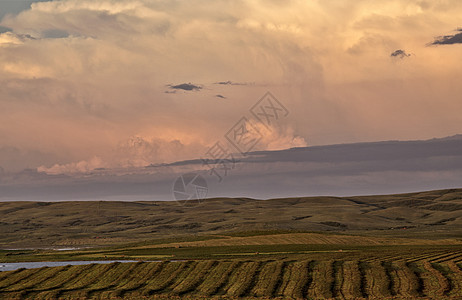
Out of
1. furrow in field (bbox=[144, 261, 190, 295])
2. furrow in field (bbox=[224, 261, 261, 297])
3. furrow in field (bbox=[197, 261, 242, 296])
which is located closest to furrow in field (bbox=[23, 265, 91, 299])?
furrow in field (bbox=[144, 261, 190, 295])

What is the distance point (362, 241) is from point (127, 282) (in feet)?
235

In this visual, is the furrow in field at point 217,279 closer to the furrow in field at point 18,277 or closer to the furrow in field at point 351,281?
the furrow in field at point 351,281

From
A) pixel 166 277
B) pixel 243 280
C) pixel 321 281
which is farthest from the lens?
pixel 166 277

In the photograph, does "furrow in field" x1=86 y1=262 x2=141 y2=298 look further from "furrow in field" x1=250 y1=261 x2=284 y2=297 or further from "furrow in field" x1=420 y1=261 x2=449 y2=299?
"furrow in field" x1=420 y1=261 x2=449 y2=299

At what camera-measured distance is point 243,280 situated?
6066 centimetres

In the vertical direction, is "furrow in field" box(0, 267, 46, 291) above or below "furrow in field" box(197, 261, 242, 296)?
above

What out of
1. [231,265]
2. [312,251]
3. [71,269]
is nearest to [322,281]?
[231,265]

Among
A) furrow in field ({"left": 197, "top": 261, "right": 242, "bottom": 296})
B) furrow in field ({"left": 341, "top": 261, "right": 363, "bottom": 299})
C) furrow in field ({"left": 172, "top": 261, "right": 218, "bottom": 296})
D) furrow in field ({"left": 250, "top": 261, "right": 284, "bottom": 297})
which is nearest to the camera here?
furrow in field ({"left": 341, "top": 261, "right": 363, "bottom": 299})

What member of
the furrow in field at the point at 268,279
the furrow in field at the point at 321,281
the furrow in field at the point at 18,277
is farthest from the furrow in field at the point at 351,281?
the furrow in field at the point at 18,277

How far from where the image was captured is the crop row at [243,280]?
5362 cm

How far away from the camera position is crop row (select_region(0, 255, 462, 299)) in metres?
53.6

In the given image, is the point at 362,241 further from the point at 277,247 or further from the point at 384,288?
the point at 384,288

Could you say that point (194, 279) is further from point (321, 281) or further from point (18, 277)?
point (18, 277)

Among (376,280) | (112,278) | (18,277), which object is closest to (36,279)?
(18,277)
